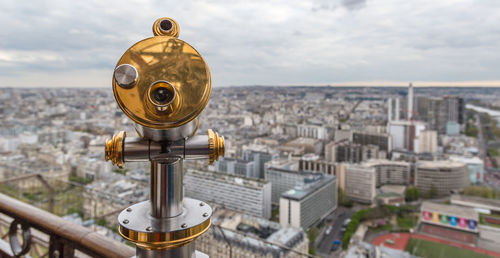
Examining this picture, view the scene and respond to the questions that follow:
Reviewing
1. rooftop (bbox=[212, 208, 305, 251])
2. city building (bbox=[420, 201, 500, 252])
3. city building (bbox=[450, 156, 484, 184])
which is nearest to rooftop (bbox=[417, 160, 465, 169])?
city building (bbox=[450, 156, 484, 184])

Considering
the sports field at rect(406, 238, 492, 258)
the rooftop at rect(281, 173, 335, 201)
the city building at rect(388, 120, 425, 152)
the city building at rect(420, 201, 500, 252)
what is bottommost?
the sports field at rect(406, 238, 492, 258)

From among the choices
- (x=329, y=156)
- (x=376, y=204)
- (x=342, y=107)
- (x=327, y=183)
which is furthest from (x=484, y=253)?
(x=342, y=107)

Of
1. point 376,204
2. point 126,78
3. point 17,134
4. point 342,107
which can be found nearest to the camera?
point 126,78

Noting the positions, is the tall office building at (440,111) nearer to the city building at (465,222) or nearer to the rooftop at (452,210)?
the city building at (465,222)

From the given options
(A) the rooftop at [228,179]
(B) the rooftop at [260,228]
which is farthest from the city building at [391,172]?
(B) the rooftop at [260,228]

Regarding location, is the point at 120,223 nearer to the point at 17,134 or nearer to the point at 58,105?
the point at 17,134

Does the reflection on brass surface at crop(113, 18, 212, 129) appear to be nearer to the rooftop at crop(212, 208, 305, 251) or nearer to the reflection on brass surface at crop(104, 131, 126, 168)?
the reflection on brass surface at crop(104, 131, 126, 168)
